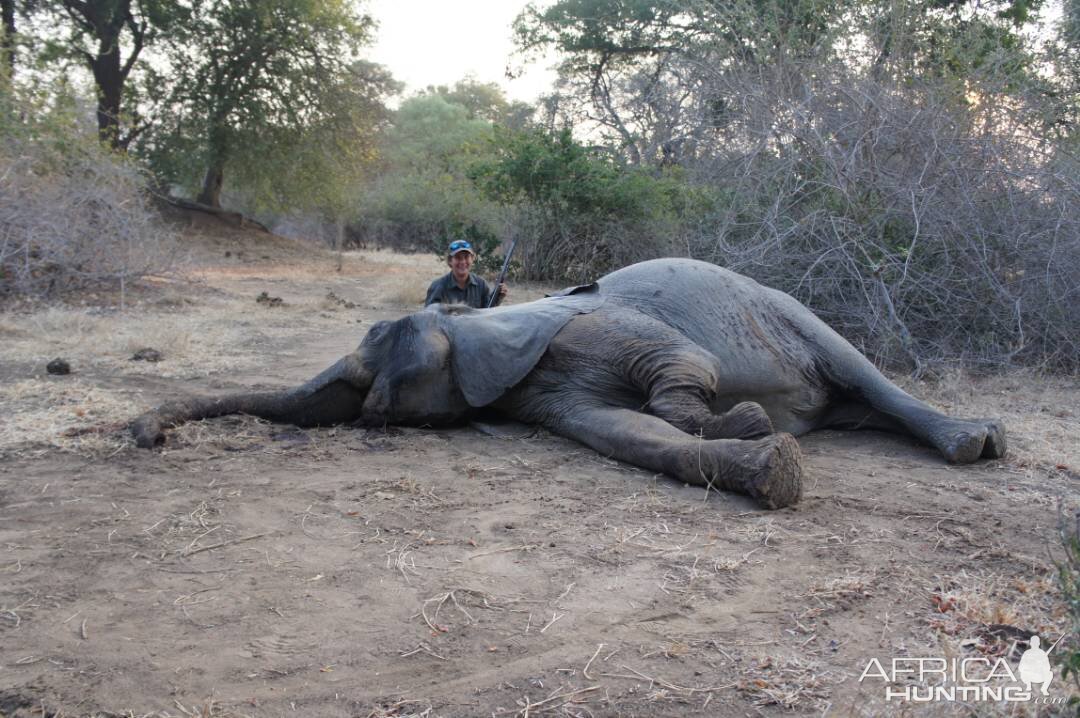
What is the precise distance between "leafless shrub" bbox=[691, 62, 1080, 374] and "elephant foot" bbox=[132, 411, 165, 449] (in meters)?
5.03

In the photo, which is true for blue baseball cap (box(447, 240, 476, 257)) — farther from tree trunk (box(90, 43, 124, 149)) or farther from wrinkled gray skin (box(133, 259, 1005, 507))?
tree trunk (box(90, 43, 124, 149))

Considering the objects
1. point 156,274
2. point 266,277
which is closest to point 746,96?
point 156,274

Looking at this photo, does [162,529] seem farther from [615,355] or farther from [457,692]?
[615,355]

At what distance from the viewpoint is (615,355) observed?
4738mm

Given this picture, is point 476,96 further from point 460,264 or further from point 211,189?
point 460,264

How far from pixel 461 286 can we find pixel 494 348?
2.73 meters

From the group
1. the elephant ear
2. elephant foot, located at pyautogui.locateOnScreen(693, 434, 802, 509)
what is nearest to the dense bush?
the elephant ear

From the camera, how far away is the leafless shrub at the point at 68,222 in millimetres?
9531

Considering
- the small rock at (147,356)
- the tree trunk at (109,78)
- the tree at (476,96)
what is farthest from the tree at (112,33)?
the tree at (476,96)

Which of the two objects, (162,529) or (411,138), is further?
(411,138)

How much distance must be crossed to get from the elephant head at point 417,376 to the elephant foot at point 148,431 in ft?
0.32

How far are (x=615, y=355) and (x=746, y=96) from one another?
4.40 meters

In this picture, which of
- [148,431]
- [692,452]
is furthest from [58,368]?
[692,452]

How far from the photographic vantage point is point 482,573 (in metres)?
2.95
